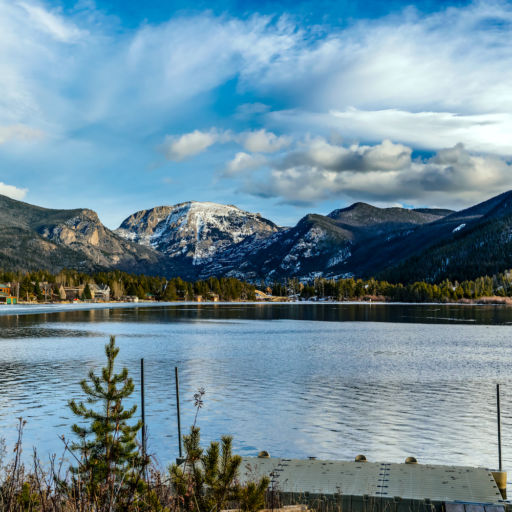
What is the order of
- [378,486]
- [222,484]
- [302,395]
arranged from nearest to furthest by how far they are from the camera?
[222,484], [378,486], [302,395]

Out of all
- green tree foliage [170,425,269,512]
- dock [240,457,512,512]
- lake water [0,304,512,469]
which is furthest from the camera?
lake water [0,304,512,469]

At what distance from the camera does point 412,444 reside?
74.1 feet

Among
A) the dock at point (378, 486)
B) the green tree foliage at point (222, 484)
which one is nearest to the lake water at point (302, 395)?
the dock at point (378, 486)

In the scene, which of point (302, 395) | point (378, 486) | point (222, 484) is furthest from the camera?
point (302, 395)

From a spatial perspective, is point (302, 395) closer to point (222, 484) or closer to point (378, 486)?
point (378, 486)

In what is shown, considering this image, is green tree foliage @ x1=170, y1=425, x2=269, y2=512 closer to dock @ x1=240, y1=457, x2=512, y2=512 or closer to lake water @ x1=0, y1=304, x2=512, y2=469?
dock @ x1=240, y1=457, x2=512, y2=512

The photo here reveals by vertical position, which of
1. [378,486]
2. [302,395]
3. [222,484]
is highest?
[222,484]

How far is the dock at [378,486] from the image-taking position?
13.7m

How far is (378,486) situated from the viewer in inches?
590

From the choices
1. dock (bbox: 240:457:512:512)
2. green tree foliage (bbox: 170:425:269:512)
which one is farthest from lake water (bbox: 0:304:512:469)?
green tree foliage (bbox: 170:425:269:512)

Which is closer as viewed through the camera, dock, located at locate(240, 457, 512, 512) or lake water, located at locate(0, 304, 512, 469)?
dock, located at locate(240, 457, 512, 512)

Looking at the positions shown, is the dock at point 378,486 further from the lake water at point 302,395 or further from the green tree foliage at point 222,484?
the green tree foliage at point 222,484

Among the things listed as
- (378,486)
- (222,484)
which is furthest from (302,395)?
(222,484)

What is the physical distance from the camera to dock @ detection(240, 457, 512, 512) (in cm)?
1370
